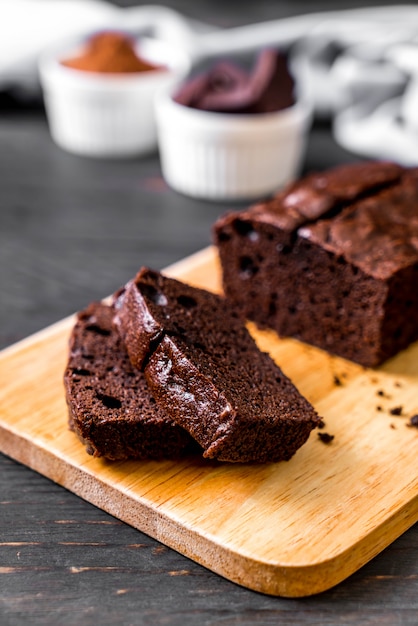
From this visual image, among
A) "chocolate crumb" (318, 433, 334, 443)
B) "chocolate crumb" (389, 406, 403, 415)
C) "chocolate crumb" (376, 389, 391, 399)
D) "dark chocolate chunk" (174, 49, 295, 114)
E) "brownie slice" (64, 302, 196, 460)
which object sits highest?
"dark chocolate chunk" (174, 49, 295, 114)

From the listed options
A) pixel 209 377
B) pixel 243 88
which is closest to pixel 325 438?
pixel 209 377

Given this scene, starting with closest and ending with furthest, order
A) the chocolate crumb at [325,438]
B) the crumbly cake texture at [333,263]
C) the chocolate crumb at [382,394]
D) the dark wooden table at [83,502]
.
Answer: the dark wooden table at [83,502] → the chocolate crumb at [325,438] → the chocolate crumb at [382,394] → the crumbly cake texture at [333,263]

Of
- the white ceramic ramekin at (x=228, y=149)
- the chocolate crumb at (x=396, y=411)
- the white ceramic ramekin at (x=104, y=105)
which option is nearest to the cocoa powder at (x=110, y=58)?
the white ceramic ramekin at (x=104, y=105)

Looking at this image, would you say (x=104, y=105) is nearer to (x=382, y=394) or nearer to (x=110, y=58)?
(x=110, y=58)

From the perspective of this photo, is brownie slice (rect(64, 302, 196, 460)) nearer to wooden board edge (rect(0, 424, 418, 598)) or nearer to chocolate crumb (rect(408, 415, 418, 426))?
wooden board edge (rect(0, 424, 418, 598))

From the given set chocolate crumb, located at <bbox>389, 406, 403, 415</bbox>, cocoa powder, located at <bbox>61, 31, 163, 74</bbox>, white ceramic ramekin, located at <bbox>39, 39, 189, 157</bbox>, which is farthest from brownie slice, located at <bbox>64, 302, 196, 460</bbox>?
cocoa powder, located at <bbox>61, 31, 163, 74</bbox>

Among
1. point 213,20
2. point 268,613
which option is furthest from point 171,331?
point 213,20

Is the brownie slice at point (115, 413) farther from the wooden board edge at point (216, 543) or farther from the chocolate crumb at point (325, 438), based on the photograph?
the chocolate crumb at point (325, 438)
